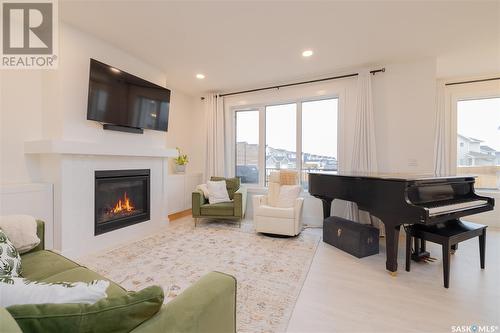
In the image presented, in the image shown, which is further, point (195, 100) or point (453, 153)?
point (195, 100)

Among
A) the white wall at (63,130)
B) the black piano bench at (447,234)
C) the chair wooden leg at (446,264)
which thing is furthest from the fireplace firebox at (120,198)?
the chair wooden leg at (446,264)

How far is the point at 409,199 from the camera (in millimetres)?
2334

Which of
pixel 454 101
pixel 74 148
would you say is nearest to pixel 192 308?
pixel 74 148

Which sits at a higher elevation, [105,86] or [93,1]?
[93,1]

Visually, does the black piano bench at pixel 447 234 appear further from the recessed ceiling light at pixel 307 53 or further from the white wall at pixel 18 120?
the white wall at pixel 18 120

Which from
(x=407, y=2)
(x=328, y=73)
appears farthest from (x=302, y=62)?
(x=407, y=2)

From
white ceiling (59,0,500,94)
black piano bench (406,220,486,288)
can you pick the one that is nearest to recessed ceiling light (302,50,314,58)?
white ceiling (59,0,500,94)

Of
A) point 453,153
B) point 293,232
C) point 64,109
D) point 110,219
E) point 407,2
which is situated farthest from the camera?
point 453,153

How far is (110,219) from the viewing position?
3174mm

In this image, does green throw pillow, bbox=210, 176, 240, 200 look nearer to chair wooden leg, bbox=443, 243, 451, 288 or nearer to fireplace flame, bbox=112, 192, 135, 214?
fireplace flame, bbox=112, 192, 135, 214

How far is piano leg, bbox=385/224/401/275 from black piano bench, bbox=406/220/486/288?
185 millimetres

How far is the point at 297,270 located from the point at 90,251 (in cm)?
253

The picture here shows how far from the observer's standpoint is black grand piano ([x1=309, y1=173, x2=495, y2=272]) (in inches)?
87.2

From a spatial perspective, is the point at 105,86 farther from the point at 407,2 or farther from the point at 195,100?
the point at 407,2
